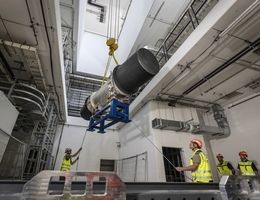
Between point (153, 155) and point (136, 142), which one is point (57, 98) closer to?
point (136, 142)

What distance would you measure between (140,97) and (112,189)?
399 centimetres

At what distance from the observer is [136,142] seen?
471cm

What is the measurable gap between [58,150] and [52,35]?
171 inches

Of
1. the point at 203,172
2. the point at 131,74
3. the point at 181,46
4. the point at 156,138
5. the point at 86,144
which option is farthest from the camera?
the point at 86,144

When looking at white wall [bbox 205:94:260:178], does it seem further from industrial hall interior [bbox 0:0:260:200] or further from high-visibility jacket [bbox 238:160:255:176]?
high-visibility jacket [bbox 238:160:255:176]

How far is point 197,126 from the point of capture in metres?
4.00

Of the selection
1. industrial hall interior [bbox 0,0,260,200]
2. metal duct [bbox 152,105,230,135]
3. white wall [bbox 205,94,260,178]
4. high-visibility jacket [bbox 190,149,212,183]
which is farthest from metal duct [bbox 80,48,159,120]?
white wall [bbox 205,94,260,178]

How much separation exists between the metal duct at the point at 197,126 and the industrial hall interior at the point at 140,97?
30 millimetres

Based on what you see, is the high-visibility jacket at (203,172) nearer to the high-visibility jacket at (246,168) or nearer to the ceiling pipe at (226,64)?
the ceiling pipe at (226,64)

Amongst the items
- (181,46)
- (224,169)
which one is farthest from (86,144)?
(181,46)

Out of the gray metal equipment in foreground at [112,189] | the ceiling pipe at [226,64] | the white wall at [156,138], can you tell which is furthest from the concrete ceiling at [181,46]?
the gray metal equipment in foreground at [112,189]

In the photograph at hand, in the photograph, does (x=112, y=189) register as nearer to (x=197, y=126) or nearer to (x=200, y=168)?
(x=200, y=168)

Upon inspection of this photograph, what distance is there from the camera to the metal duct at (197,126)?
3768mm

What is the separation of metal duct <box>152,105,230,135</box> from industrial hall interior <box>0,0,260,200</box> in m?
0.03
